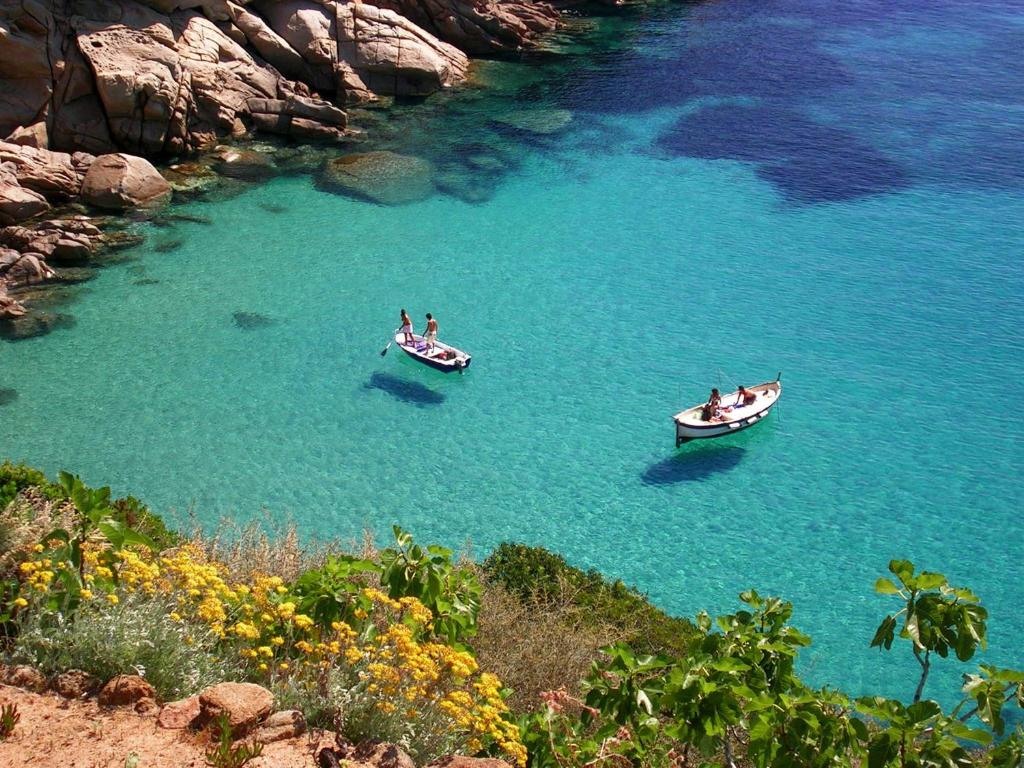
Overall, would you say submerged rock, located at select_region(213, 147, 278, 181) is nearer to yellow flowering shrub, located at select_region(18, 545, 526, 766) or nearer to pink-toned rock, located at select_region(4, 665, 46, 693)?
yellow flowering shrub, located at select_region(18, 545, 526, 766)

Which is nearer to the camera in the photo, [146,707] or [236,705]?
[236,705]

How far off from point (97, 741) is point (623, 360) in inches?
790

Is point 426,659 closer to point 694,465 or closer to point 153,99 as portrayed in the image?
point 694,465

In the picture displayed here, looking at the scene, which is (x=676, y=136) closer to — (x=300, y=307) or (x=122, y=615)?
(x=300, y=307)

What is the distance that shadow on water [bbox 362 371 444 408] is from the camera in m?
25.1

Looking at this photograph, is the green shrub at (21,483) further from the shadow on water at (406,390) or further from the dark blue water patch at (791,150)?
the dark blue water patch at (791,150)

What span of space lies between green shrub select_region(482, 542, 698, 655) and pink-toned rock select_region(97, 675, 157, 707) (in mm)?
7286

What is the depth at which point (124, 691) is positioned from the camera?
8.75 metres

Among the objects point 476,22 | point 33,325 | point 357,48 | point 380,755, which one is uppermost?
point 476,22

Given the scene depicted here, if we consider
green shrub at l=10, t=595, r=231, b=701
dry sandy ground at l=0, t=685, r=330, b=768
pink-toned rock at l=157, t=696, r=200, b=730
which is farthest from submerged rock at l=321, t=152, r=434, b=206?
dry sandy ground at l=0, t=685, r=330, b=768

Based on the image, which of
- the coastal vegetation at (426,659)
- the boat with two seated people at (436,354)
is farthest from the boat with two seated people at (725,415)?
the coastal vegetation at (426,659)

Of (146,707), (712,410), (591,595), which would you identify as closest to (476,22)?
(712,410)

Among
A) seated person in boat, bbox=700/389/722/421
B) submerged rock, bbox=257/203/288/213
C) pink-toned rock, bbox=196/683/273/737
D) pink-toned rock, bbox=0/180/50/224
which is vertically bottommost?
seated person in boat, bbox=700/389/722/421

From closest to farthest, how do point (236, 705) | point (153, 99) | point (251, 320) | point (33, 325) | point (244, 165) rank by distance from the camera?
1. point (236, 705)
2. point (33, 325)
3. point (251, 320)
4. point (153, 99)
5. point (244, 165)
